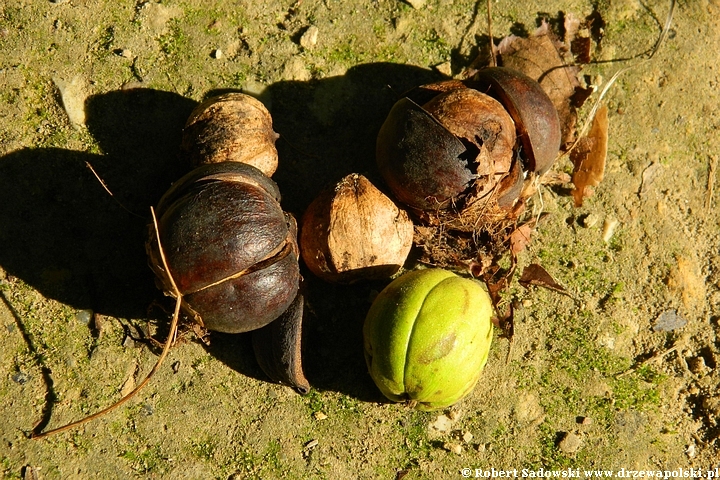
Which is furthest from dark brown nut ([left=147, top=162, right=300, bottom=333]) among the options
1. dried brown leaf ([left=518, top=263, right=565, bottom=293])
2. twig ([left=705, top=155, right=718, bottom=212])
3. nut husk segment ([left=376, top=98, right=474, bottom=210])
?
twig ([left=705, top=155, right=718, bottom=212])

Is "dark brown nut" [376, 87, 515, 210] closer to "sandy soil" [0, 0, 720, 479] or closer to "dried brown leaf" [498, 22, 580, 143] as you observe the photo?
"sandy soil" [0, 0, 720, 479]

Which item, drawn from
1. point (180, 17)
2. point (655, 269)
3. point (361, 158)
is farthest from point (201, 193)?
point (655, 269)

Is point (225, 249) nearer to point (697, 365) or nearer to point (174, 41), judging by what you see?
point (174, 41)

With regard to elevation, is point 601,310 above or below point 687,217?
below

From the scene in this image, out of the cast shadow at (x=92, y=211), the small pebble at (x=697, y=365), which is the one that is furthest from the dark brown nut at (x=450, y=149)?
the small pebble at (x=697, y=365)

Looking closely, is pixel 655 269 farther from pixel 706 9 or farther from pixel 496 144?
pixel 706 9

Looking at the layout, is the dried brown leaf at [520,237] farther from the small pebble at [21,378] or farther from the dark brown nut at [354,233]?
the small pebble at [21,378]
